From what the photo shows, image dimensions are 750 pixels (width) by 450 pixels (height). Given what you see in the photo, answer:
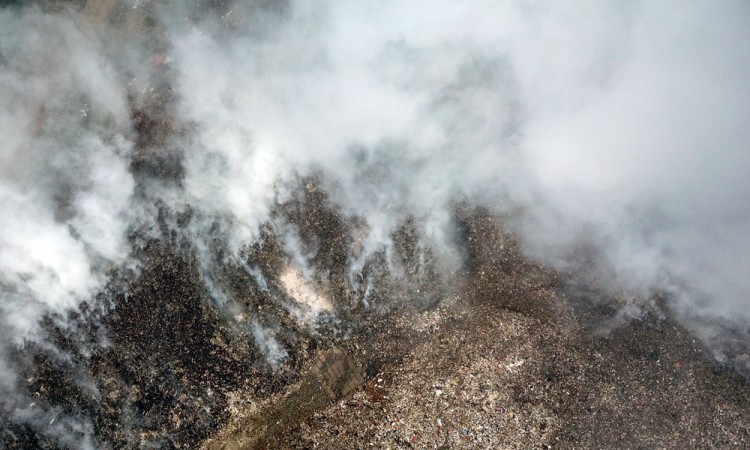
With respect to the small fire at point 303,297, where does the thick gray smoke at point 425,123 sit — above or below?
above

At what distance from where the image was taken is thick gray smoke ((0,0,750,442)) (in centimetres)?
680

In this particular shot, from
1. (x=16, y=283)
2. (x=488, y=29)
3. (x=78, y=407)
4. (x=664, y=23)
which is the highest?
(x=488, y=29)

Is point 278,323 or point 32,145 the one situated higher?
point 32,145

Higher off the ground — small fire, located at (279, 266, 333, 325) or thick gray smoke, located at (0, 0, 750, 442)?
thick gray smoke, located at (0, 0, 750, 442)

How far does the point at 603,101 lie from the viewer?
23.0 feet

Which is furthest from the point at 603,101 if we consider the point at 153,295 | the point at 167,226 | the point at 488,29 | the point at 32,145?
the point at 32,145

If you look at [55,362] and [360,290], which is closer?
[55,362]

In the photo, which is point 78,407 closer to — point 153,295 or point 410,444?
point 153,295

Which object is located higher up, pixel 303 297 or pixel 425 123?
pixel 425 123

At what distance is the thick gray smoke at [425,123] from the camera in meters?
6.80

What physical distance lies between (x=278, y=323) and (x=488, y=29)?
500cm

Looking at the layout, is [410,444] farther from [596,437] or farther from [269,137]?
[269,137]

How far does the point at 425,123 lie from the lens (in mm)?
7008

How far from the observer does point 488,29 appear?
273 inches
